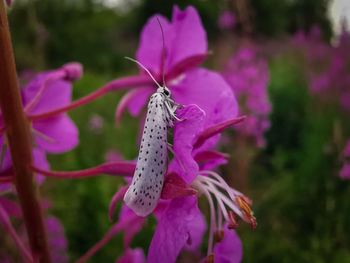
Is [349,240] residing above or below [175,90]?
below

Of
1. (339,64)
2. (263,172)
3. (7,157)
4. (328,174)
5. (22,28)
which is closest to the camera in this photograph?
(7,157)

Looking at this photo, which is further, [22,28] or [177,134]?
[22,28]

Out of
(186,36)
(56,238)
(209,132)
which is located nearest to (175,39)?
(186,36)

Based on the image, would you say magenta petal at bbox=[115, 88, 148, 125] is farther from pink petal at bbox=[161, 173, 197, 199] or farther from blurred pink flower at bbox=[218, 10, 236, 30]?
blurred pink flower at bbox=[218, 10, 236, 30]

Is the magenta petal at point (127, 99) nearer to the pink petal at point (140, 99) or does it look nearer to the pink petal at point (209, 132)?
the pink petal at point (140, 99)

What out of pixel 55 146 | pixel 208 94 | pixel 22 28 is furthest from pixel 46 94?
pixel 22 28

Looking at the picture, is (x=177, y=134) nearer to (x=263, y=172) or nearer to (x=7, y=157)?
(x=7, y=157)

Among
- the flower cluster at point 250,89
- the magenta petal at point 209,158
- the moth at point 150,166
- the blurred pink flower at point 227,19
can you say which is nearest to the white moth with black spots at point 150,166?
the moth at point 150,166

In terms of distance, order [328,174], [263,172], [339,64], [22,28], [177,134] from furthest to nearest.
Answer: [22,28] → [339,64] → [263,172] → [328,174] → [177,134]

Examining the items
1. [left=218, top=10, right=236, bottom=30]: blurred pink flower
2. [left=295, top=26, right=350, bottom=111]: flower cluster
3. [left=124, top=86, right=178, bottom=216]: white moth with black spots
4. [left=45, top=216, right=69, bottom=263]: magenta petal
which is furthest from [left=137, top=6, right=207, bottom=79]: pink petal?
[left=295, top=26, right=350, bottom=111]: flower cluster
